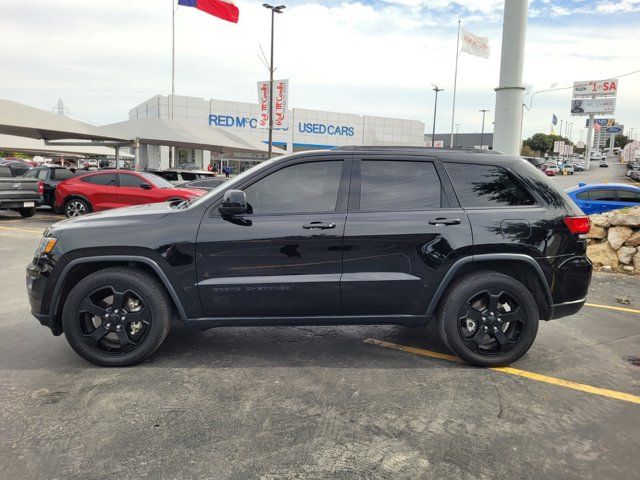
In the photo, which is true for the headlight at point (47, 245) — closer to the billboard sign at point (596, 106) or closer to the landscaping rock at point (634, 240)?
the landscaping rock at point (634, 240)

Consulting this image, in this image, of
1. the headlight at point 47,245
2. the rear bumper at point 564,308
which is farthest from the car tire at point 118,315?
the rear bumper at point 564,308

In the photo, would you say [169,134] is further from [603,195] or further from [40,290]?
[40,290]

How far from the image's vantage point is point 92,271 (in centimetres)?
410

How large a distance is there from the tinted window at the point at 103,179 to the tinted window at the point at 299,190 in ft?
37.9

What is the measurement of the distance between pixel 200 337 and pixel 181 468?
2212 mm

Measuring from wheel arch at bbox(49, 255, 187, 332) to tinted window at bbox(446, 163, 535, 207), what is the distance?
2473 mm

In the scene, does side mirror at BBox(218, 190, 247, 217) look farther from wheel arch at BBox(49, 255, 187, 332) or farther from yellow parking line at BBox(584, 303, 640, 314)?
yellow parking line at BBox(584, 303, 640, 314)

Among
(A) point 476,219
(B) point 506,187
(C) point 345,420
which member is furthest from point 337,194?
(C) point 345,420

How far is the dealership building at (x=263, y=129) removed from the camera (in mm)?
47531

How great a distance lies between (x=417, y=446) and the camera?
9.65ft

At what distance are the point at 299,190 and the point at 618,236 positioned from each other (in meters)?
7.09

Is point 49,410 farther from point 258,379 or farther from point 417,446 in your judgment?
point 417,446

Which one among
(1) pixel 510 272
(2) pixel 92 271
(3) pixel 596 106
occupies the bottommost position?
(2) pixel 92 271

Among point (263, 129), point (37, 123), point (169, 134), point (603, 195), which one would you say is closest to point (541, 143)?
point (263, 129)
